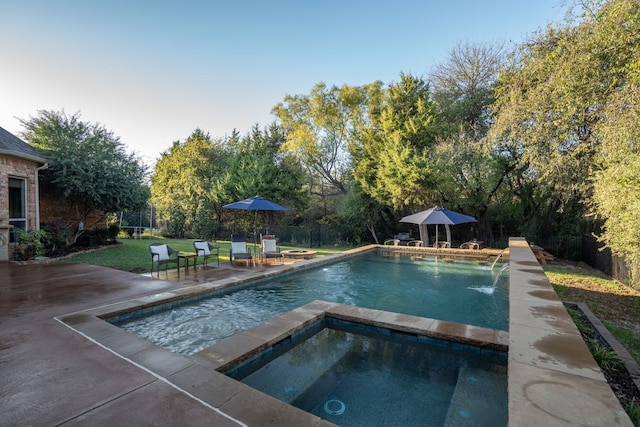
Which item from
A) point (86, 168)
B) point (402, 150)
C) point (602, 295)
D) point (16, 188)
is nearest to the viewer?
point (602, 295)

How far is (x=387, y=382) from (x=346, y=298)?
3463mm

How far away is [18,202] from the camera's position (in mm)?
10711

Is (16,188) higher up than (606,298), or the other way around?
(16,188)

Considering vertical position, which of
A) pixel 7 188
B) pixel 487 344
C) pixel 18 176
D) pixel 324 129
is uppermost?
pixel 324 129

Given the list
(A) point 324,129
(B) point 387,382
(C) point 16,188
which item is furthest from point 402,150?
(C) point 16,188

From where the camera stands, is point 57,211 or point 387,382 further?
point 57,211

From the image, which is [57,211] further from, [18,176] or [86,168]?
[18,176]

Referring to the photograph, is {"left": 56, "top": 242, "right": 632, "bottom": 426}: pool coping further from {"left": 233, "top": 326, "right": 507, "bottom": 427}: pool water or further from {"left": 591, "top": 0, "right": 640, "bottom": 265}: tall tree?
{"left": 591, "top": 0, "right": 640, "bottom": 265}: tall tree

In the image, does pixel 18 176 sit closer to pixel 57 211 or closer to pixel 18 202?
pixel 18 202

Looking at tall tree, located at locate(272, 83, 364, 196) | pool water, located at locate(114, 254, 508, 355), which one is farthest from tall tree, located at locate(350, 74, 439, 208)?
tall tree, located at locate(272, 83, 364, 196)

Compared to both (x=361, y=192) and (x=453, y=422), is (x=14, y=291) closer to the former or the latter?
(x=453, y=422)

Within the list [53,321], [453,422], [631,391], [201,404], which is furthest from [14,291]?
[631,391]

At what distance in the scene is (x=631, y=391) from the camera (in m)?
3.32

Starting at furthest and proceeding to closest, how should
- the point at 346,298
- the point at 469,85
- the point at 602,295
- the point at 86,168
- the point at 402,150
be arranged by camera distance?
the point at 469,85, the point at 402,150, the point at 86,168, the point at 602,295, the point at 346,298
